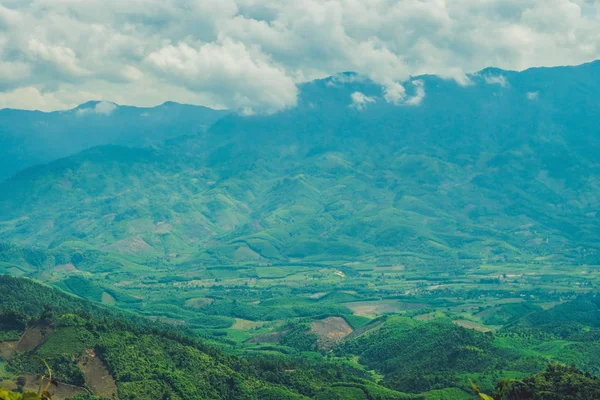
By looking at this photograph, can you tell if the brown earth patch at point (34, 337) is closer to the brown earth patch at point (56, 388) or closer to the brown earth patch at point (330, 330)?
the brown earth patch at point (56, 388)

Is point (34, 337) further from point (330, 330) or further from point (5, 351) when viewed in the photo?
point (330, 330)

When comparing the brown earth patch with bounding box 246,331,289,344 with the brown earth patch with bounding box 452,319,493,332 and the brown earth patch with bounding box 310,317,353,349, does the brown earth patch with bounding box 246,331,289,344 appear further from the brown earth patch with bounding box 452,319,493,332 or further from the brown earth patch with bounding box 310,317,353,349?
the brown earth patch with bounding box 452,319,493,332

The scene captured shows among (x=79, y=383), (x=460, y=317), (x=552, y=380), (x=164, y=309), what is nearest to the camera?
(x=552, y=380)

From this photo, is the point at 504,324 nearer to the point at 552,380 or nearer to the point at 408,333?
the point at 408,333

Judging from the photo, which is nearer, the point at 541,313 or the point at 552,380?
the point at 552,380

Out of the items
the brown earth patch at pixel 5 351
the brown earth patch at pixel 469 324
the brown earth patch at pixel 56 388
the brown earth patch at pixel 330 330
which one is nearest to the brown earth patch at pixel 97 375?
the brown earth patch at pixel 56 388

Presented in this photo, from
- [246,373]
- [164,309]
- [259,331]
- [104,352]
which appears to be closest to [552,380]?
[246,373]
